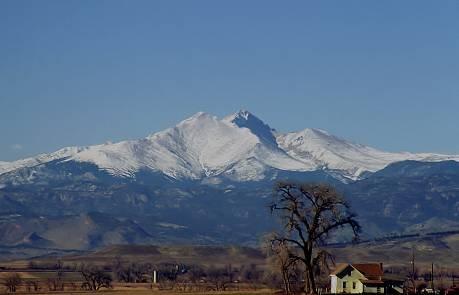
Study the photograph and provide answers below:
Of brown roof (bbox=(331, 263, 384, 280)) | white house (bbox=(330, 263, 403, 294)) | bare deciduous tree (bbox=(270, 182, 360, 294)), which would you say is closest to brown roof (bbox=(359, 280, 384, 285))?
white house (bbox=(330, 263, 403, 294))

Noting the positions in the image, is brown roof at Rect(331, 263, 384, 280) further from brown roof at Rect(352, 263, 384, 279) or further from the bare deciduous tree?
the bare deciduous tree

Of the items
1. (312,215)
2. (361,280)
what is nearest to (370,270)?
(361,280)

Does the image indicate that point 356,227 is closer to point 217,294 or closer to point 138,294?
point 217,294

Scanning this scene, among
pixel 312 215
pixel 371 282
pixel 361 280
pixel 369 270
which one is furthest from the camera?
pixel 369 270

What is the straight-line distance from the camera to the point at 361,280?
164500 millimetres

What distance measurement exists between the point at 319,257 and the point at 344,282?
3867 centimetres

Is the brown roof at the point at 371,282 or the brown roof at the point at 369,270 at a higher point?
the brown roof at the point at 369,270

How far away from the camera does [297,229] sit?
423 feet

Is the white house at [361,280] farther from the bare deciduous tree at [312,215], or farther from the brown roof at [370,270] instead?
Result: the bare deciduous tree at [312,215]

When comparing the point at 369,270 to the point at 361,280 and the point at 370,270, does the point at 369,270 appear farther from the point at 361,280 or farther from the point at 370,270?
the point at 361,280

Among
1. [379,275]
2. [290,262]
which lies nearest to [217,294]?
[290,262]

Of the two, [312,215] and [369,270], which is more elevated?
[312,215]

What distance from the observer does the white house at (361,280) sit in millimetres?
162900

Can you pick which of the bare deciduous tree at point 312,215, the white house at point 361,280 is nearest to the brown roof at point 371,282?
the white house at point 361,280
